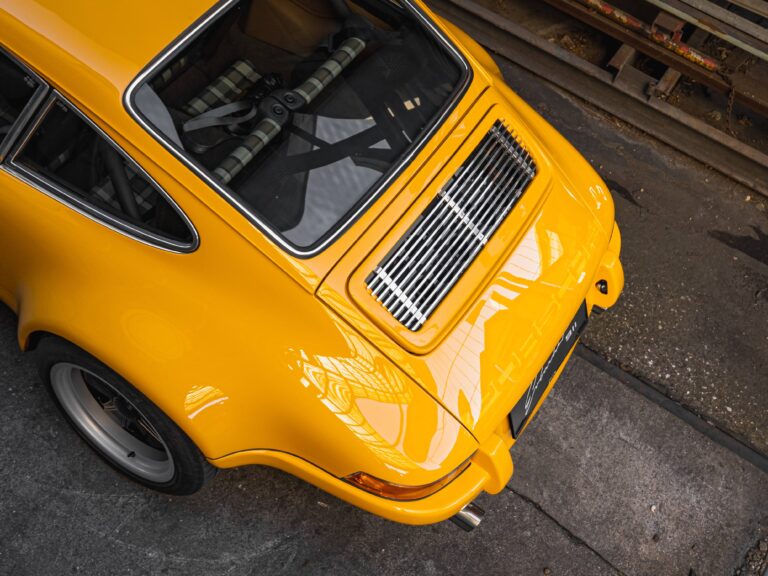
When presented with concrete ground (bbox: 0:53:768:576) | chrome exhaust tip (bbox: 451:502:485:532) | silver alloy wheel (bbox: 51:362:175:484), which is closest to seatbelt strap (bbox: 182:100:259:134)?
silver alloy wheel (bbox: 51:362:175:484)

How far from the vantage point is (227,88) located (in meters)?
2.93

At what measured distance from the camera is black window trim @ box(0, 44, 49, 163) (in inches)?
98.0

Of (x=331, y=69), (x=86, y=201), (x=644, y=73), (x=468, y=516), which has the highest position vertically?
(x=644, y=73)

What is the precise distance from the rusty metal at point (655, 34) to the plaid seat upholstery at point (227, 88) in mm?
2839

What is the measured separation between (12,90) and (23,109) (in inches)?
7.5

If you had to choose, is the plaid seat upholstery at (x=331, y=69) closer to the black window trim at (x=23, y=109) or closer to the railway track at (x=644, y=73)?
the black window trim at (x=23, y=109)

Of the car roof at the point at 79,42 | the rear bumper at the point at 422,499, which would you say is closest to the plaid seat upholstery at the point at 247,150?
the car roof at the point at 79,42

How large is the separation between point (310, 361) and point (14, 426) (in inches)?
67.7

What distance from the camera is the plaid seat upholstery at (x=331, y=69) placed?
279cm

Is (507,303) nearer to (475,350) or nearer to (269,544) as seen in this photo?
(475,350)

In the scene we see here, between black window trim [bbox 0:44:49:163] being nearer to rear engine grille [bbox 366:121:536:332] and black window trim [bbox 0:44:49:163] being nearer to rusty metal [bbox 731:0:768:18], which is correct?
rear engine grille [bbox 366:121:536:332]

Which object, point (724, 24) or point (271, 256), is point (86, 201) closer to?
point (271, 256)

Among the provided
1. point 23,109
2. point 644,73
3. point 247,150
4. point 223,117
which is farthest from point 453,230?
point 644,73

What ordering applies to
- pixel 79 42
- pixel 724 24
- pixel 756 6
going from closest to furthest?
pixel 79 42, pixel 756 6, pixel 724 24
